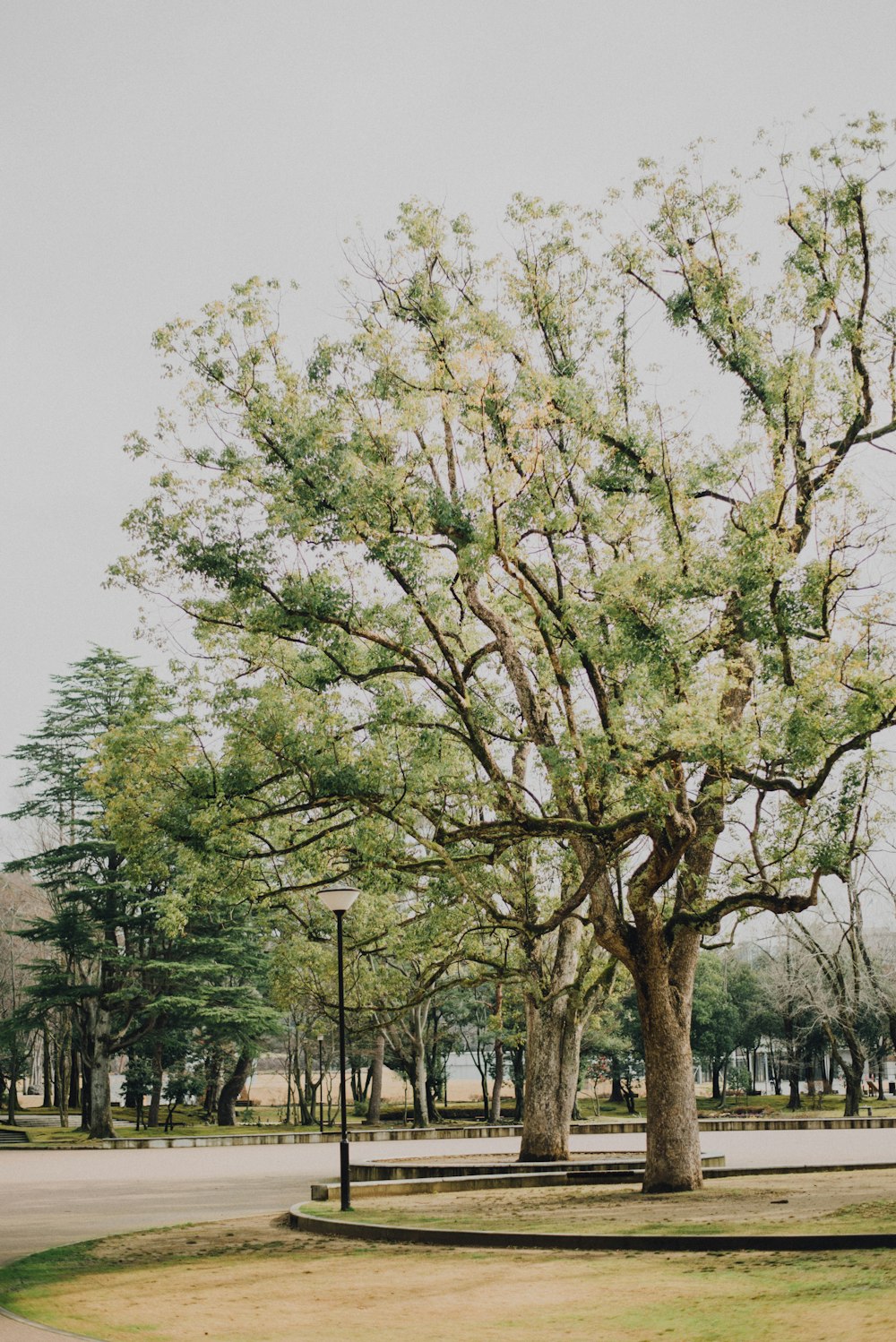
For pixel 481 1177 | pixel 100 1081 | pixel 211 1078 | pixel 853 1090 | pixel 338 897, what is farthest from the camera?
A: pixel 211 1078

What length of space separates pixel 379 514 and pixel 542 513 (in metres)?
1.89

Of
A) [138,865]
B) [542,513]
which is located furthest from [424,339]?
[138,865]

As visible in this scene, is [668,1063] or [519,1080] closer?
[668,1063]

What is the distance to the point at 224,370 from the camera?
14.0m

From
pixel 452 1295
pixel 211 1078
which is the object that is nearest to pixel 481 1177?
pixel 452 1295

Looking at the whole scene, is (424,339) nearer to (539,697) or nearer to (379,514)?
(379,514)

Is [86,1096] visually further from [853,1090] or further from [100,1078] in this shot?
[853,1090]

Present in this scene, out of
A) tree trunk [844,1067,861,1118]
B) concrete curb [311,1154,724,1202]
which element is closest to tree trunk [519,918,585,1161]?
concrete curb [311,1154,724,1202]

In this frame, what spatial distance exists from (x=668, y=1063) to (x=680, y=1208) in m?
2.25

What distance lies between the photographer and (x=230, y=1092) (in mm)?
43625

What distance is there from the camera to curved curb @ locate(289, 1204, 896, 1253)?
30.1 ft

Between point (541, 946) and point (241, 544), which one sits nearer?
point (241, 544)

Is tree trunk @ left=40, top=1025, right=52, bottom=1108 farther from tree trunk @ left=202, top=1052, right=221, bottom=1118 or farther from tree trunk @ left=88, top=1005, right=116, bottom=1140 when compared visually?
tree trunk @ left=88, top=1005, right=116, bottom=1140

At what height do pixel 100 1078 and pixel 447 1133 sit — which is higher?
pixel 100 1078
